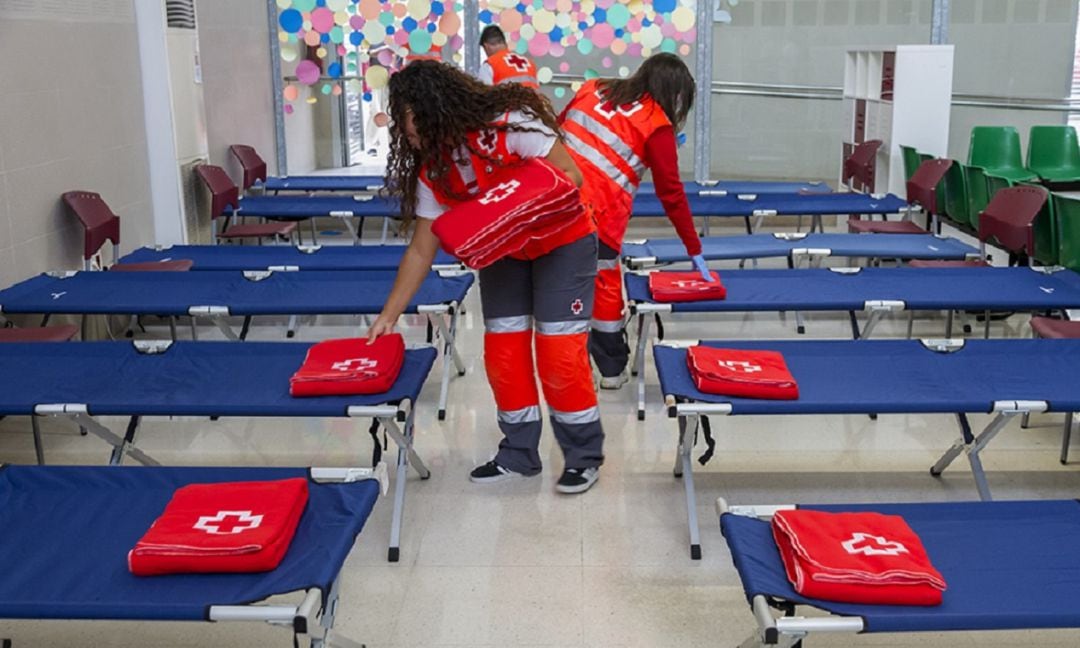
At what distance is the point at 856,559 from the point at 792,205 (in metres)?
4.41

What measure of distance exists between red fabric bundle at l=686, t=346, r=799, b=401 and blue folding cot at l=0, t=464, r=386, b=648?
100cm

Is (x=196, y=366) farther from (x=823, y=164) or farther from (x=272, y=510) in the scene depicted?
(x=823, y=164)

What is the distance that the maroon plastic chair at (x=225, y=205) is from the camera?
630cm

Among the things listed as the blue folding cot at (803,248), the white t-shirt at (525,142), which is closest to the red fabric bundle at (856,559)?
the white t-shirt at (525,142)

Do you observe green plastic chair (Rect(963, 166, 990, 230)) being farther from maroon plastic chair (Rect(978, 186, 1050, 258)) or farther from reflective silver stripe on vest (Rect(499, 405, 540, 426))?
reflective silver stripe on vest (Rect(499, 405, 540, 426))

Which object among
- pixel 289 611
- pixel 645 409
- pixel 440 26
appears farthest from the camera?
pixel 440 26

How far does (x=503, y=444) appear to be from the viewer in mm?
3598

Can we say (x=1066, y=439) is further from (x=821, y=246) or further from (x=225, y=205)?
(x=225, y=205)

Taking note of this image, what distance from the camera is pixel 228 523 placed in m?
2.31

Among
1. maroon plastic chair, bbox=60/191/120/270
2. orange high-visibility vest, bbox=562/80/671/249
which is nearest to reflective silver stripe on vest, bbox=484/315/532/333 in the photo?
orange high-visibility vest, bbox=562/80/671/249

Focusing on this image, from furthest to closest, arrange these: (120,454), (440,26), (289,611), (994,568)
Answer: (440,26) < (120,454) < (994,568) < (289,611)

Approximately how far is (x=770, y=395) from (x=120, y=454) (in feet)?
6.15

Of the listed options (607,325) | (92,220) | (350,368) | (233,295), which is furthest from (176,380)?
(92,220)

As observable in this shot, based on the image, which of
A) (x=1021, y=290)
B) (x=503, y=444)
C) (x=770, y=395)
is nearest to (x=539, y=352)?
(x=503, y=444)
